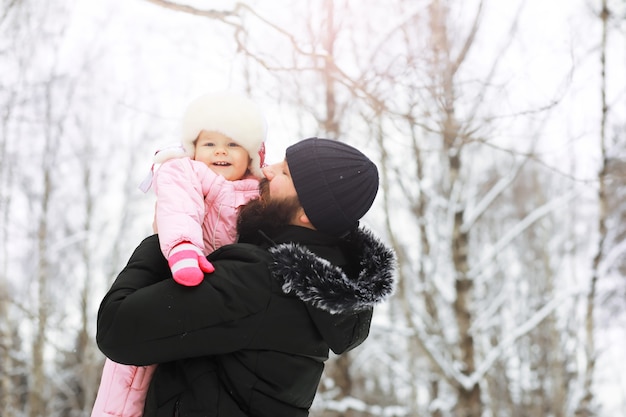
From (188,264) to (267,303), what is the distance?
21 centimetres

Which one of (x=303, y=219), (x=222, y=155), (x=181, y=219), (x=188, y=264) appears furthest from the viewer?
(x=222, y=155)

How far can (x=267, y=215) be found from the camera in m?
1.69

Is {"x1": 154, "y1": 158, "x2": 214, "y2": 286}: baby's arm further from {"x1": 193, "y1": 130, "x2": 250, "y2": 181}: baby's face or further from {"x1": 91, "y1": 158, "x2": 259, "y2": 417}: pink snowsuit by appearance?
{"x1": 193, "y1": 130, "x2": 250, "y2": 181}: baby's face

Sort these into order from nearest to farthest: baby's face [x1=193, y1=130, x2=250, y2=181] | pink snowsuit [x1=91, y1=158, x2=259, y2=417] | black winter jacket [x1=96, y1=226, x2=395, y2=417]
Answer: black winter jacket [x1=96, y1=226, x2=395, y2=417] < pink snowsuit [x1=91, y1=158, x2=259, y2=417] < baby's face [x1=193, y1=130, x2=250, y2=181]

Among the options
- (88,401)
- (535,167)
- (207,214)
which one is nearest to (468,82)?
(207,214)

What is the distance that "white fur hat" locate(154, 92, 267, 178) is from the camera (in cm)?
202

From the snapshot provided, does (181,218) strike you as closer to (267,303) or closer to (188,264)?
(188,264)

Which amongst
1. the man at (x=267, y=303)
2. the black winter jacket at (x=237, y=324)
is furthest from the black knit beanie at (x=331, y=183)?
the black winter jacket at (x=237, y=324)

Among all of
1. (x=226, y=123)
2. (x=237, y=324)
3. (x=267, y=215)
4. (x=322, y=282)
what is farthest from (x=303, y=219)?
(x=226, y=123)

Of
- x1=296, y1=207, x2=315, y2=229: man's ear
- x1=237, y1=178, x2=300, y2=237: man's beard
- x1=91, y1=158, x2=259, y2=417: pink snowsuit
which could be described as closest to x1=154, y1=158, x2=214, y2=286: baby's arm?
x1=91, y1=158, x2=259, y2=417: pink snowsuit

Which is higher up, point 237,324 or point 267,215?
point 267,215

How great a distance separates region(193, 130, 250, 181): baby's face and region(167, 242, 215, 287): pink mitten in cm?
49

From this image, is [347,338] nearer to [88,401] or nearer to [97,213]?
[88,401]

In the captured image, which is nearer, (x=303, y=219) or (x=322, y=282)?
(x=322, y=282)
